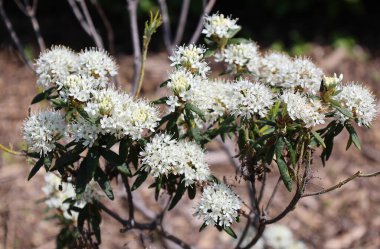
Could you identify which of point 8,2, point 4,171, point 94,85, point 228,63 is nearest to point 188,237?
point 4,171

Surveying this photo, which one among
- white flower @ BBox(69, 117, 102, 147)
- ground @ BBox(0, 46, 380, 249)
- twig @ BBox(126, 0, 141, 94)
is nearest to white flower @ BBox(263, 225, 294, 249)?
ground @ BBox(0, 46, 380, 249)

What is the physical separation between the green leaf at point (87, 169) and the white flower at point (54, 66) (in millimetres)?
398

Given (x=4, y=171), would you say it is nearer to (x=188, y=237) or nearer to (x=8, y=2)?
(x=188, y=237)

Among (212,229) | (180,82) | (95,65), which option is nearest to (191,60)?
(180,82)

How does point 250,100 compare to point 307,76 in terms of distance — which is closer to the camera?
point 250,100

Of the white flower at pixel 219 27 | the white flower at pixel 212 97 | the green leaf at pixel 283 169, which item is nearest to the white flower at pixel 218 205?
the green leaf at pixel 283 169

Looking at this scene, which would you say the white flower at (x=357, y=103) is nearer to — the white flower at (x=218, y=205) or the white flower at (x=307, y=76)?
the white flower at (x=307, y=76)

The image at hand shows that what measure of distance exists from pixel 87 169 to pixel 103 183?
100mm

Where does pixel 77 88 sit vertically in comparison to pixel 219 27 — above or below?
below

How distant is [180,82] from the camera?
7.32 feet

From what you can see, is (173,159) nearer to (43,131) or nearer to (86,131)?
(86,131)

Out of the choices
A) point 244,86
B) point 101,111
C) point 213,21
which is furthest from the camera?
point 213,21

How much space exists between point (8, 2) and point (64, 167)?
226 inches

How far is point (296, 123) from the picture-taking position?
2.18 metres
